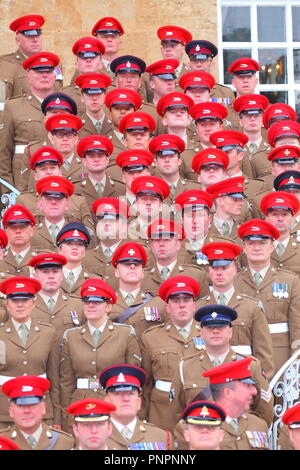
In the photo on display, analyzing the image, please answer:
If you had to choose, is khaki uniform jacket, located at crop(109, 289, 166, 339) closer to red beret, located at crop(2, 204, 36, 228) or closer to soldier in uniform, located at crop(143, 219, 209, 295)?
soldier in uniform, located at crop(143, 219, 209, 295)

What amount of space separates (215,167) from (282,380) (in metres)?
3.21

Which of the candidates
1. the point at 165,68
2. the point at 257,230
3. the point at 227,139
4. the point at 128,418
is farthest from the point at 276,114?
the point at 128,418

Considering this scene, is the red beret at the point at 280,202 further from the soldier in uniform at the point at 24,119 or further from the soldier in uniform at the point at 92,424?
the soldier in uniform at the point at 92,424

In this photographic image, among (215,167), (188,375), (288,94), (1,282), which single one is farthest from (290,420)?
(288,94)

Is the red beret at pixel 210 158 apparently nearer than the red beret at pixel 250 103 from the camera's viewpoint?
Yes

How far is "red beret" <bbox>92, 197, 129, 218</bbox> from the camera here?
653 inches

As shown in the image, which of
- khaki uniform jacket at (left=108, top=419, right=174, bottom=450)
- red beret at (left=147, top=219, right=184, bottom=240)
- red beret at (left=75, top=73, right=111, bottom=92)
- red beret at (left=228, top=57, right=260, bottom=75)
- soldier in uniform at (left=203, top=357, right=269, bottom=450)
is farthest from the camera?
red beret at (left=228, top=57, right=260, bottom=75)

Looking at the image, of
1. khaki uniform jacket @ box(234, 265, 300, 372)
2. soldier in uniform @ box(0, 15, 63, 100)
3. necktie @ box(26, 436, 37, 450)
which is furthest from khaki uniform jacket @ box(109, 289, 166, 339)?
soldier in uniform @ box(0, 15, 63, 100)

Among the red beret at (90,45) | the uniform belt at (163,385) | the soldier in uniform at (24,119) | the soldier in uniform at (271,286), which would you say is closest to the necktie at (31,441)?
the uniform belt at (163,385)

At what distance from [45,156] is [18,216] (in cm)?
114

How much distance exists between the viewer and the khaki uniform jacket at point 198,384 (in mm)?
14094

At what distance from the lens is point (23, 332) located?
598 inches

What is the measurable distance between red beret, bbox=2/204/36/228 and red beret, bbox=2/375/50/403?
3093mm

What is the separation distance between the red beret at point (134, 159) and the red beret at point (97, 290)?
8.75 ft
